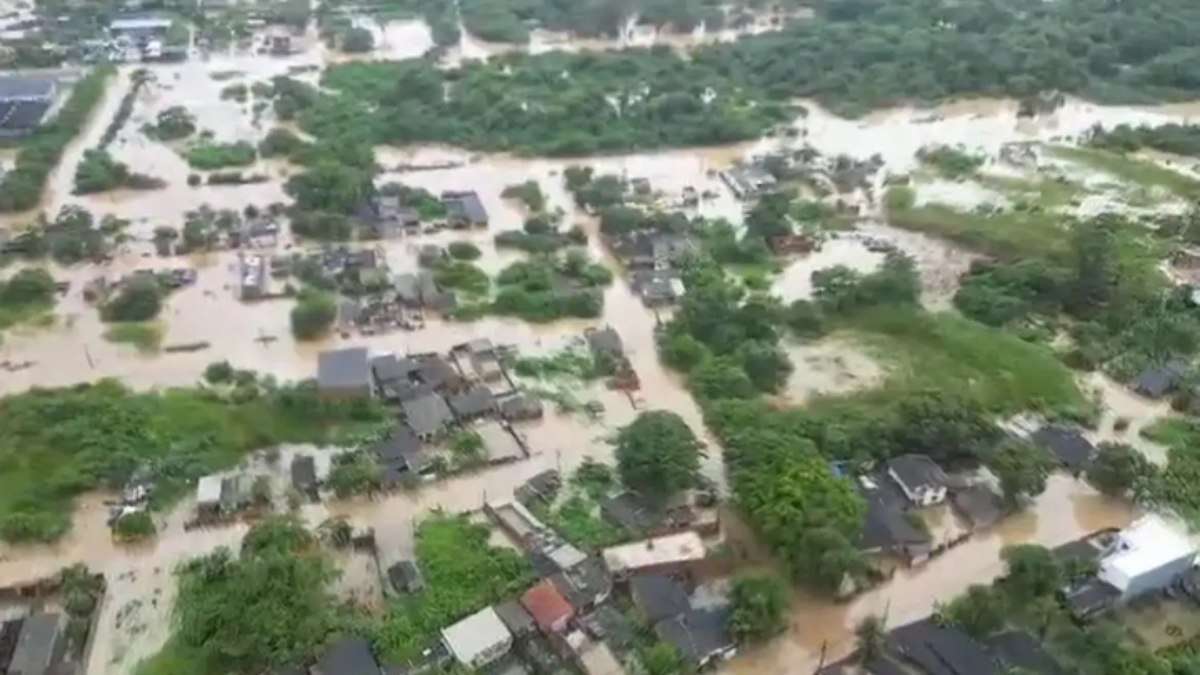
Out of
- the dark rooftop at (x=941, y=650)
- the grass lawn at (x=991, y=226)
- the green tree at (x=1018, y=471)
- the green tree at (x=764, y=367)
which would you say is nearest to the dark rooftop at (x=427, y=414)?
the green tree at (x=764, y=367)

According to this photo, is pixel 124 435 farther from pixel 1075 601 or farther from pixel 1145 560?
pixel 1145 560

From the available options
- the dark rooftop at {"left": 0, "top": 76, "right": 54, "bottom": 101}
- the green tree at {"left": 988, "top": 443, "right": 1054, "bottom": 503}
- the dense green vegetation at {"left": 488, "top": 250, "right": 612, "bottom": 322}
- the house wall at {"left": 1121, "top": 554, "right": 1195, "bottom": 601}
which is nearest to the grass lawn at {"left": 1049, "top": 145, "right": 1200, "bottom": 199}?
the green tree at {"left": 988, "top": 443, "right": 1054, "bottom": 503}

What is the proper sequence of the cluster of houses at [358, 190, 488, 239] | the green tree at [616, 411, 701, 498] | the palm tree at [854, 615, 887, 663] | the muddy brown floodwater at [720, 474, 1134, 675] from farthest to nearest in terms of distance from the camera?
the cluster of houses at [358, 190, 488, 239]
the green tree at [616, 411, 701, 498]
the muddy brown floodwater at [720, 474, 1134, 675]
the palm tree at [854, 615, 887, 663]

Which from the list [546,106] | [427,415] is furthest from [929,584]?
[546,106]

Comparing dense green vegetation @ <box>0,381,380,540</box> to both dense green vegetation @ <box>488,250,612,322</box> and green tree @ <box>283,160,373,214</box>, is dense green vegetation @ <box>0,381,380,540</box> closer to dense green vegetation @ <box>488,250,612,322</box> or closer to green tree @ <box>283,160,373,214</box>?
dense green vegetation @ <box>488,250,612,322</box>

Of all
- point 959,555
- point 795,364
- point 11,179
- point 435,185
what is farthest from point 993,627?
point 11,179
